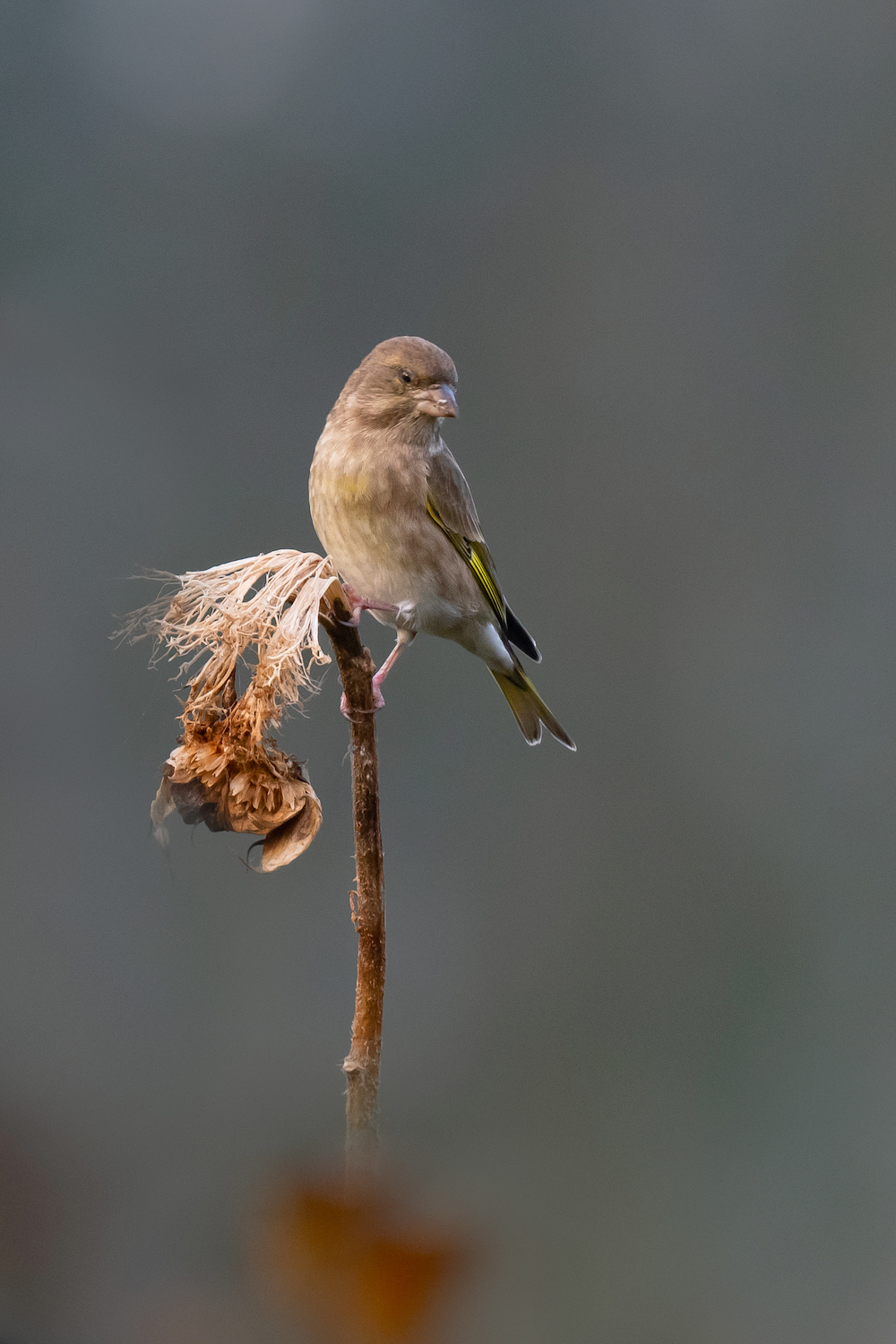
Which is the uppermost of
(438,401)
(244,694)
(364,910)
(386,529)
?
(438,401)

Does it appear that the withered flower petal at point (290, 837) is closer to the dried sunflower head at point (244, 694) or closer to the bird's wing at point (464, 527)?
the dried sunflower head at point (244, 694)

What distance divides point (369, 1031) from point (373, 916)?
86 millimetres

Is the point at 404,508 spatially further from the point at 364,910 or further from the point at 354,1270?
the point at 354,1270

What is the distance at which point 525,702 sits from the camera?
1437mm

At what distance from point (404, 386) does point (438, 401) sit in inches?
2.8

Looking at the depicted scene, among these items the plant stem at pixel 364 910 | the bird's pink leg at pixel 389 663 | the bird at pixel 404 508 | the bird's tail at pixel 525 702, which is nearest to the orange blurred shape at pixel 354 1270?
the plant stem at pixel 364 910

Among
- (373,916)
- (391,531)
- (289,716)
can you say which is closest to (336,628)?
(289,716)

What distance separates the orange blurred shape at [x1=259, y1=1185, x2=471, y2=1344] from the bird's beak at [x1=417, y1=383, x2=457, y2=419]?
780mm

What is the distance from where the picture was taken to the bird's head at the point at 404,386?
1.19 meters

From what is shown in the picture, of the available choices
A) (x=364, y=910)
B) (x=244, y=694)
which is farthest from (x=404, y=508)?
(x=364, y=910)

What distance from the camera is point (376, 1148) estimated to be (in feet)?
2.64

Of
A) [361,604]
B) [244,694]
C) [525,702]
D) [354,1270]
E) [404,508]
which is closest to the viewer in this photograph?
[354,1270]

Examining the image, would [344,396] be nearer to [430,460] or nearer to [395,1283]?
[430,460]

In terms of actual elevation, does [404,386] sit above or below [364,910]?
above
